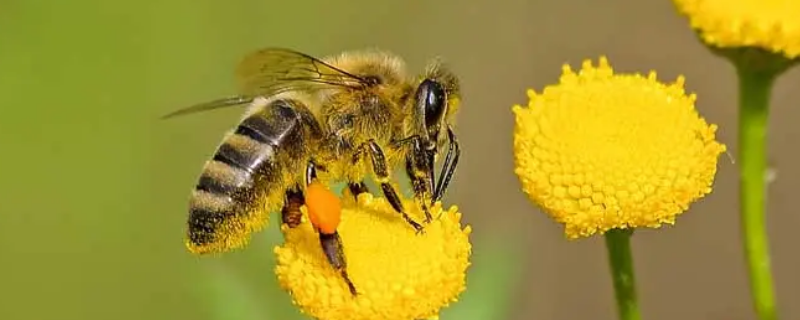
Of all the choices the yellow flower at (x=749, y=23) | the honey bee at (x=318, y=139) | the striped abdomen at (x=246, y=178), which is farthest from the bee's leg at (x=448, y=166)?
the yellow flower at (x=749, y=23)

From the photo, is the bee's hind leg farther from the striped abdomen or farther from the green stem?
the green stem

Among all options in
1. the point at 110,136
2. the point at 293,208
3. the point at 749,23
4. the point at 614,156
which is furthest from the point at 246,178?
the point at 110,136

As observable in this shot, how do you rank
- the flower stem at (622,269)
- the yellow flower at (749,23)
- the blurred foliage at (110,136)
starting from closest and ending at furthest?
the yellow flower at (749,23)
the flower stem at (622,269)
the blurred foliage at (110,136)

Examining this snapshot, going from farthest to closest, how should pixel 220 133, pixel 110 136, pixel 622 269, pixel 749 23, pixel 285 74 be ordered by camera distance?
1. pixel 110 136
2. pixel 220 133
3. pixel 285 74
4. pixel 622 269
5. pixel 749 23

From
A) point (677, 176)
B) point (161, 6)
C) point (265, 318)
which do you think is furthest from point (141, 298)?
point (677, 176)

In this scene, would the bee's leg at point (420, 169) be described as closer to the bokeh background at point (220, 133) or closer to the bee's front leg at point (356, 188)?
the bee's front leg at point (356, 188)

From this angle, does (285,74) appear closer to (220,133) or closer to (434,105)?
(434,105)
